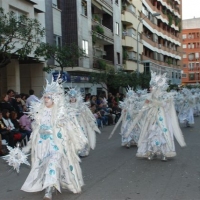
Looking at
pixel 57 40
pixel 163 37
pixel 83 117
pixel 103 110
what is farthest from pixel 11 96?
pixel 163 37

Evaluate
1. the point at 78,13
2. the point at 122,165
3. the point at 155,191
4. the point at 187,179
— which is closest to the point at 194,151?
the point at 122,165

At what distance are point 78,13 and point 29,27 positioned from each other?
14.3m

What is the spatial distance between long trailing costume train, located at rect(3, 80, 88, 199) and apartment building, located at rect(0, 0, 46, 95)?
451 inches

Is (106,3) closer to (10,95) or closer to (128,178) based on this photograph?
(10,95)

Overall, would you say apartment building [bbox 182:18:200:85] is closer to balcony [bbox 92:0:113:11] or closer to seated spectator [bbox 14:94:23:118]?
balcony [bbox 92:0:113:11]

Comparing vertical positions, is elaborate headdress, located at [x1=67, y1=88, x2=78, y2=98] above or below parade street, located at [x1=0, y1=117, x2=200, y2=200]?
above

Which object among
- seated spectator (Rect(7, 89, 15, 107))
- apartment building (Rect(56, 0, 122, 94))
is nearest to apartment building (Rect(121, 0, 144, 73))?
apartment building (Rect(56, 0, 122, 94))

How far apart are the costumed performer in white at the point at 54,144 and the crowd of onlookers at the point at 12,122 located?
16.7 feet

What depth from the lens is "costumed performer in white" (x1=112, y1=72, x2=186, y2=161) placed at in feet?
30.5

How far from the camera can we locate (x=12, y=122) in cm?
1185

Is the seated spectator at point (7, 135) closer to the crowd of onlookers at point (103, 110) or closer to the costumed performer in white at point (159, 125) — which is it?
Result: the costumed performer in white at point (159, 125)

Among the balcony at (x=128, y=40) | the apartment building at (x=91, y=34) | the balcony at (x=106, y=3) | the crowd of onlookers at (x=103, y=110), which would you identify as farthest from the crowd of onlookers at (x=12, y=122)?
the balcony at (x=128, y=40)

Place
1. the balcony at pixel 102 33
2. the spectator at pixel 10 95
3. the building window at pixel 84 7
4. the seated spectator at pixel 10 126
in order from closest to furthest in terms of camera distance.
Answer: the seated spectator at pixel 10 126 → the spectator at pixel 10 95 → the building window at pixel 84 7 → the balcony at pixel 102 33

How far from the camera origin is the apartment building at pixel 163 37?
50969 millimetres
